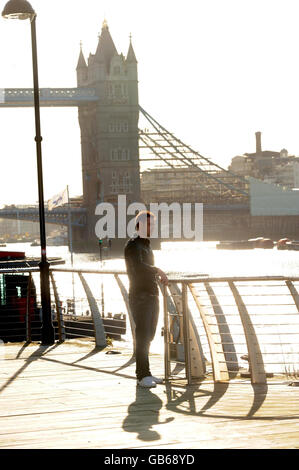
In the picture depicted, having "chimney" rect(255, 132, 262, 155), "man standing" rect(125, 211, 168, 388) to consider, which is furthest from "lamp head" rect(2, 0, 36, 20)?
"chimney" rect(255, 132, 262, 155)

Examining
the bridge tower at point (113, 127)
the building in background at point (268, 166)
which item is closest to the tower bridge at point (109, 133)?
the bridge tower at point (113, 127)

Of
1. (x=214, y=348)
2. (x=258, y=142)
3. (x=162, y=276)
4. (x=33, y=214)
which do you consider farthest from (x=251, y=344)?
(x=258, y=142)

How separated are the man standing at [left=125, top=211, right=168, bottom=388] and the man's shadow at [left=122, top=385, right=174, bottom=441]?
204 mm

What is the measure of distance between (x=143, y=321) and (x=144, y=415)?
111 centimetres

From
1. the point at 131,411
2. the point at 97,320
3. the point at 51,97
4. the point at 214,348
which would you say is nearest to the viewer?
the point at 131,411

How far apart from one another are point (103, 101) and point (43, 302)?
3706 inches

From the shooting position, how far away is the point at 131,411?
5.10 metres

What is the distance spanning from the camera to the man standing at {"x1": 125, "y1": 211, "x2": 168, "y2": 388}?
19.0 feet

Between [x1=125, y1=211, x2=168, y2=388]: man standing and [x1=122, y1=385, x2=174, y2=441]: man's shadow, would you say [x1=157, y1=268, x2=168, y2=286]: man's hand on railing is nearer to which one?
[x1=125, y1=211, x2=168, y2=388]: man standing

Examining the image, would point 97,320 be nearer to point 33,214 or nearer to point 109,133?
point 33,214

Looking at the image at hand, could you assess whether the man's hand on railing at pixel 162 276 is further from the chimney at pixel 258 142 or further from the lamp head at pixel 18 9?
the chimney at pixel 258 142

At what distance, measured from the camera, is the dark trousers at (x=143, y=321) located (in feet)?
19.5

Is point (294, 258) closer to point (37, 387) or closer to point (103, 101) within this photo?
point (103, 101)
